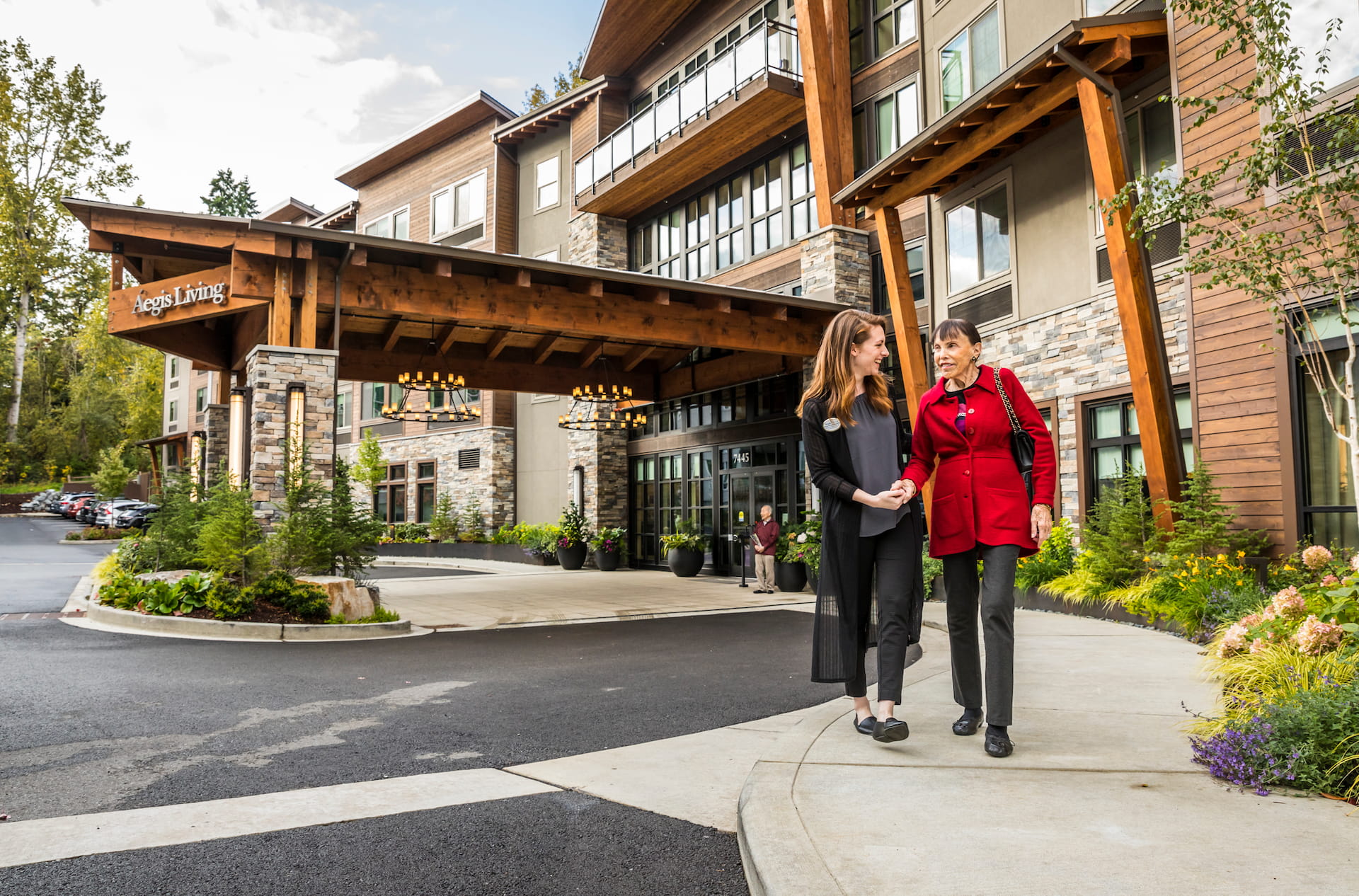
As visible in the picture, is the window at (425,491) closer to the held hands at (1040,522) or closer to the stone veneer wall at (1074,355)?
the stone veneer wall at (1074,355)

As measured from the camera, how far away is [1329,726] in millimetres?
3426

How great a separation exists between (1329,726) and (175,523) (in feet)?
42.9

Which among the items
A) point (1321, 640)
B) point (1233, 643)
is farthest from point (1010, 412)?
point (1233, 643)

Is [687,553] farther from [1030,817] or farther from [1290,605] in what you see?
[1030,817]

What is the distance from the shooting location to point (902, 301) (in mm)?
14219

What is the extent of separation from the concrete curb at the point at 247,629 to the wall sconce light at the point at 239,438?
3055mm

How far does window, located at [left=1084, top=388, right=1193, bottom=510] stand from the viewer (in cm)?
1094

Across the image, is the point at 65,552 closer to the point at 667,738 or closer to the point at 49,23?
the point at 667,738

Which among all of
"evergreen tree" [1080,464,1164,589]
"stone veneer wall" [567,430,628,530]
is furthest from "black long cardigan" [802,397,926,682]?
"stone veneer wall" [567,430,628,530]

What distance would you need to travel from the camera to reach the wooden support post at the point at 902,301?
14.2 meters

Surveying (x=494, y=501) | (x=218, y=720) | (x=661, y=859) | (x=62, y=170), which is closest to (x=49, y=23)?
(x=62, y=170)

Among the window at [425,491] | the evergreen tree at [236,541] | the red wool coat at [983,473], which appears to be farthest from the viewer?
the window at [425,491]

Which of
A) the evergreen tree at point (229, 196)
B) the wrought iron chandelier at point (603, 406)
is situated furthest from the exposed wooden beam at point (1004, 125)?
the evergreen tree at point (229, 196)

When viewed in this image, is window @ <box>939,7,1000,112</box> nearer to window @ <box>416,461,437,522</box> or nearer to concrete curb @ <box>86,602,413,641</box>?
concrete curb @ <box>86,602,413,641</box>
